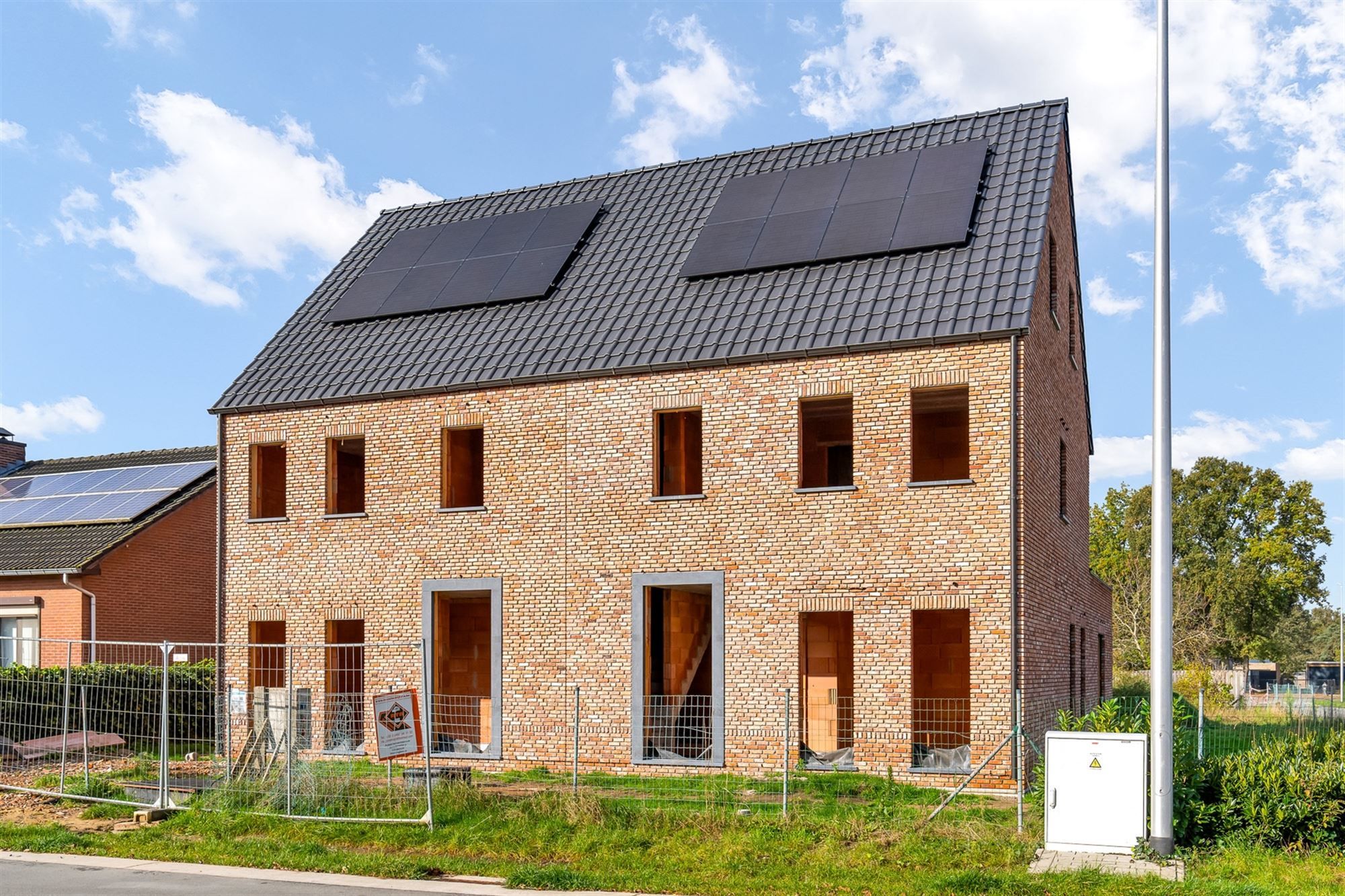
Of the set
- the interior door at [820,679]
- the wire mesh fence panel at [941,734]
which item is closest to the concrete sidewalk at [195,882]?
the wire mesh fence panel at [941,734]

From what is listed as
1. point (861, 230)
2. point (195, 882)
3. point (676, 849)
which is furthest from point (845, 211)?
point (195, 882)

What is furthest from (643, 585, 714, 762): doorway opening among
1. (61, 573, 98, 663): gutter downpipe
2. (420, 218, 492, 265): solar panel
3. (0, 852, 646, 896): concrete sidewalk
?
(61, 573, 98, 663): gutter downpipe

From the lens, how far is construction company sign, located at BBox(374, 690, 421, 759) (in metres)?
13.4

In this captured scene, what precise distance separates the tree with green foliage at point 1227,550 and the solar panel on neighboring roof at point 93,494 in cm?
4161

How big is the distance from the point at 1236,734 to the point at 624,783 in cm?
1250

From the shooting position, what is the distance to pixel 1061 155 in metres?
21.2

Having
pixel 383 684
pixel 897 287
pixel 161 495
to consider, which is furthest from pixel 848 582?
pixel 161 495

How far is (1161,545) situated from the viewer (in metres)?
11.8

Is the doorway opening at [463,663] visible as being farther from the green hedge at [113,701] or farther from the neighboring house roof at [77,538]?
the neighboring house roof at [77,538]

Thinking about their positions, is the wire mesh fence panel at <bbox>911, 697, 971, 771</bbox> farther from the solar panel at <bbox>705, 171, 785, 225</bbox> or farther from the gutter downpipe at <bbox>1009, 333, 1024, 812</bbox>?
the solar panel at <bbox>705, 171, 785, 225</bbox>

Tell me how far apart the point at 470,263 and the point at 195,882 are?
14539 mm

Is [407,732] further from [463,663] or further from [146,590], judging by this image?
[146,590]

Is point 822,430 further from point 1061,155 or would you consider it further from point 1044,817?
point 1044,817

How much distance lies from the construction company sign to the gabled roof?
A: 24.0ft
